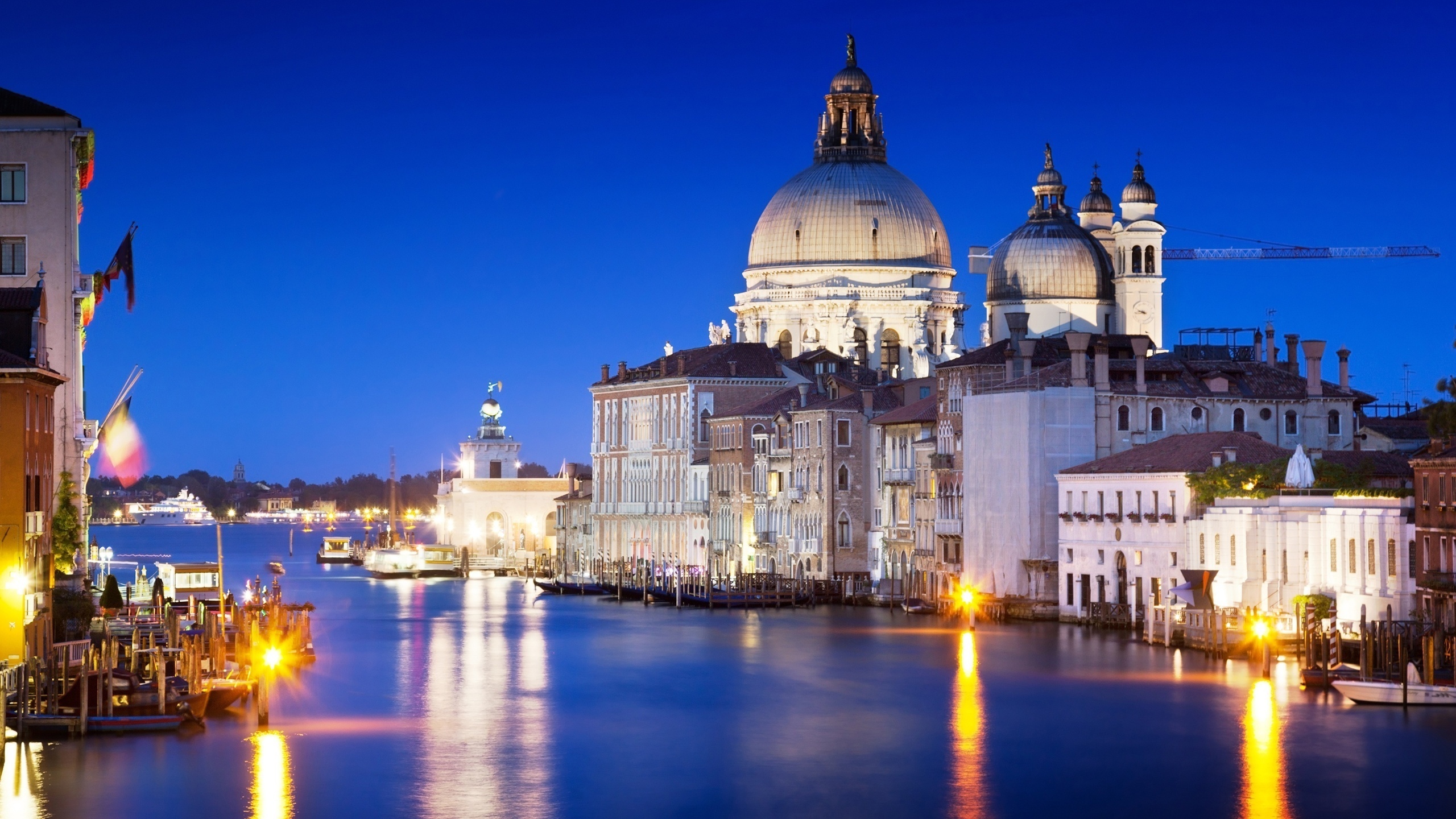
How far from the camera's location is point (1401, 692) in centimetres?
3941

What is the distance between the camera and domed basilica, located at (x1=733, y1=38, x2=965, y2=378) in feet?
317

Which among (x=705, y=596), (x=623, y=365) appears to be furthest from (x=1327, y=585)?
(x=623, y=365)

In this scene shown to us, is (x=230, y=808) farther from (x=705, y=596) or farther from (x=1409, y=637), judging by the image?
(x=705, y=596)

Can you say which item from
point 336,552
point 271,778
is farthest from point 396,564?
point 271,778

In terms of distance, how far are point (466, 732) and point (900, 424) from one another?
33.4m

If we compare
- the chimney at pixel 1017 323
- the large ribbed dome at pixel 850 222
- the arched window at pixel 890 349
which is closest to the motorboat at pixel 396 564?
the large ribbed dome at pixel 850 222

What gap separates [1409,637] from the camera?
42125 millimetres

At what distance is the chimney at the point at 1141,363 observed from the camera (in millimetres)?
61750

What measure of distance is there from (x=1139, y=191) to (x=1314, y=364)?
2019 centimetres

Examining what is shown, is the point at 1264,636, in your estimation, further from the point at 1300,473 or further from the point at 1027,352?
the point at 1027,352

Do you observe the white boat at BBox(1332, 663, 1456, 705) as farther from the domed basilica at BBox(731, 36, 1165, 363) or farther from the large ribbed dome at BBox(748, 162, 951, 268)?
the large ribbed dome at BBox(748, 162, 951, 268)

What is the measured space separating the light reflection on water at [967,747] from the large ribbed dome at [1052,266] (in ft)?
98.5

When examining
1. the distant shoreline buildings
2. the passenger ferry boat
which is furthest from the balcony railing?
the passenger ferry boat

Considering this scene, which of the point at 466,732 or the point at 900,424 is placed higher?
the point at 900,424
